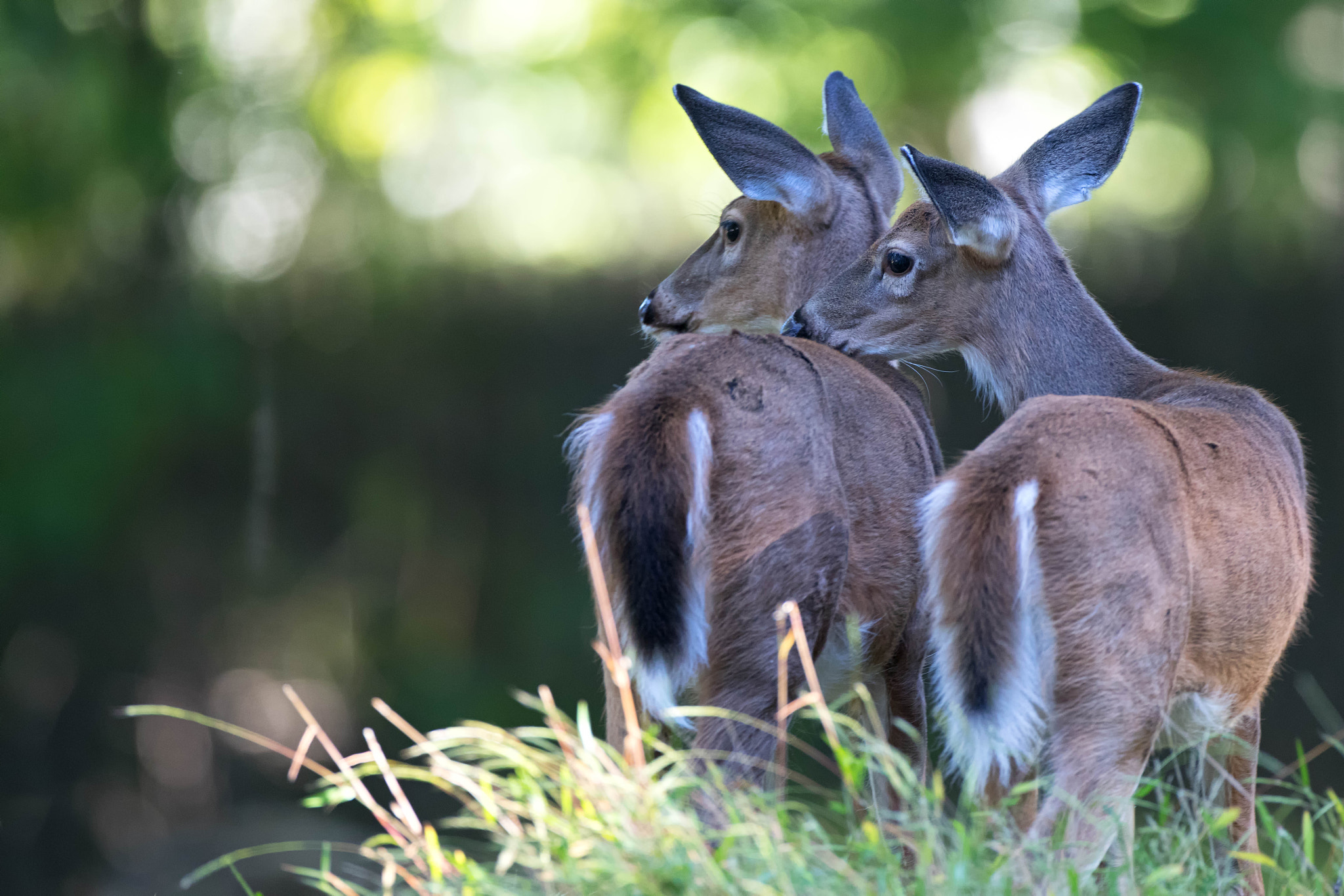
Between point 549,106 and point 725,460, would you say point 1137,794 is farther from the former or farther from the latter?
point 549,106

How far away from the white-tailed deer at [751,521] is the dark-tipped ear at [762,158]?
36.7 inches

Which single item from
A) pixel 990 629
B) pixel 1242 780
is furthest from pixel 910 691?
pixel 990 629

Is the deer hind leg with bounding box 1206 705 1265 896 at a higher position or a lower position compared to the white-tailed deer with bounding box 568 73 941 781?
lower

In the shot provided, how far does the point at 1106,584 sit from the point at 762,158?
2.14 meters

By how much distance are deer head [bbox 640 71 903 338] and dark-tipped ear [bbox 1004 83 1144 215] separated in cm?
59

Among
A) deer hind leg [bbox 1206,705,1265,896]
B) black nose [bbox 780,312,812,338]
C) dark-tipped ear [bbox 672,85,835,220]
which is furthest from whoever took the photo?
dark-tipped ear [bbox 672,85,835,220]

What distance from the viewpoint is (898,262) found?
12.3ft

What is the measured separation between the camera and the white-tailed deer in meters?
2.66

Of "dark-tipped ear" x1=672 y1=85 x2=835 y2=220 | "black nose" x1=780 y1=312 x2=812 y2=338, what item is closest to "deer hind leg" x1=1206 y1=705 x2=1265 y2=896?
"black nose" x1=780 y1=312 x2=812 y2=338

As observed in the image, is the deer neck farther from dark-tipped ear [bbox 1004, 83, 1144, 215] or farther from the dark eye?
dark-tipped ear [bbox 1004, 83, 1144, 215]

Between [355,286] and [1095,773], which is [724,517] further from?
[355,286]

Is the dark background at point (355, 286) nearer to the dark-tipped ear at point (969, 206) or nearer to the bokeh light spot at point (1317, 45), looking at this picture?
the bokeh light spot at point (1317, 45)

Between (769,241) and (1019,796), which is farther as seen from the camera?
(769,241)

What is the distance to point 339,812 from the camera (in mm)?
8812
